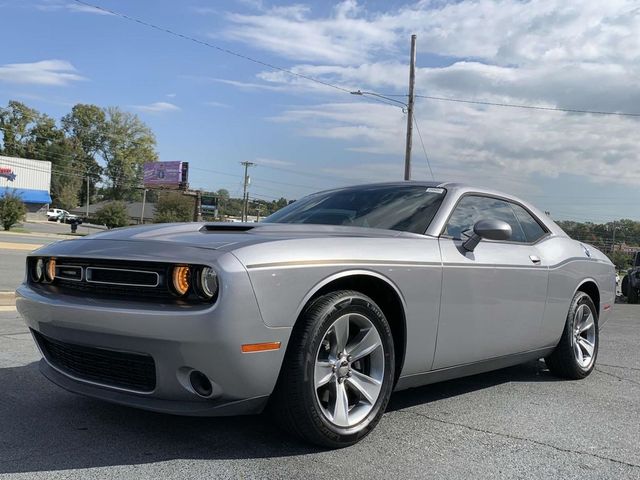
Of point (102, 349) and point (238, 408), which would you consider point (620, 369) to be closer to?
point (238, 408)

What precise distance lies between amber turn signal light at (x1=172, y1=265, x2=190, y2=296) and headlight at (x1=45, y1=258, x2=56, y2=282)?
3.10 feet

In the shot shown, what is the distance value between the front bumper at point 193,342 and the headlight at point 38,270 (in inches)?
22.2

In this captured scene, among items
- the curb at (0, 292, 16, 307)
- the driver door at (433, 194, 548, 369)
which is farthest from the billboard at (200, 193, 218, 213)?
the driver door at (433, 194, 548, 369)

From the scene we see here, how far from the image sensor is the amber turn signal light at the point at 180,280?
281 centimetres

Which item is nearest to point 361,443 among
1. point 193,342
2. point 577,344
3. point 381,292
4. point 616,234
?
point 381,292

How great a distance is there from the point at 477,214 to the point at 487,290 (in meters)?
0.69

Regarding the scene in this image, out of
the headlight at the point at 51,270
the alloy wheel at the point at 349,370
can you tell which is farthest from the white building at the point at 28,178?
the alloy wheel at the point at 349,370

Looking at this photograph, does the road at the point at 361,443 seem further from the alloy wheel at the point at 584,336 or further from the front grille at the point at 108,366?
the alloy wheel at the point at 584,336

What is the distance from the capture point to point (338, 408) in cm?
314

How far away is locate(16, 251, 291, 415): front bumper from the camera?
2.69 m

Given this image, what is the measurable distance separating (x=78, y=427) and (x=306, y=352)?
144 centimetres

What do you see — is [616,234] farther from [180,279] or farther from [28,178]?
[28,178]

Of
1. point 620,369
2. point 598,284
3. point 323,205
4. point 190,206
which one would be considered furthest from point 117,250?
point 190,206

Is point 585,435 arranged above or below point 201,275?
below
